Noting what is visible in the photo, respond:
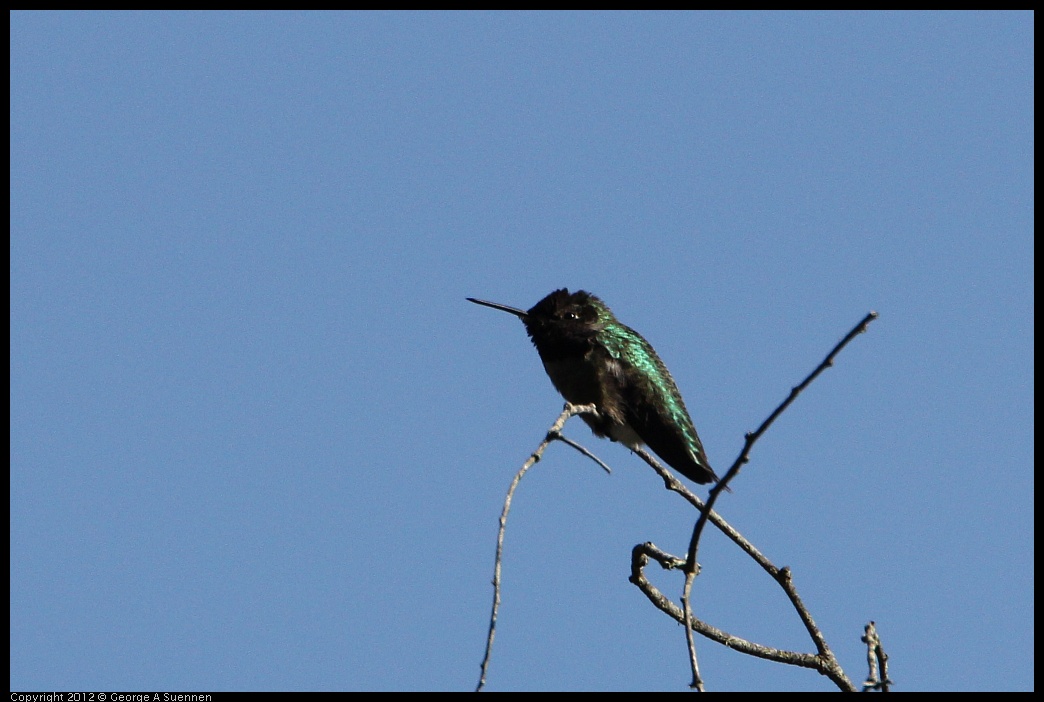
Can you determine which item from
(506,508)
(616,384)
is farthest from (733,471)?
(616,384)

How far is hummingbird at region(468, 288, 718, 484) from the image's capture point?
7074 mm

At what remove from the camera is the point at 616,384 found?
7.08 meters

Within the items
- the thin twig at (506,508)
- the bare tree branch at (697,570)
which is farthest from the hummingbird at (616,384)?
the thin twig at (506,508)

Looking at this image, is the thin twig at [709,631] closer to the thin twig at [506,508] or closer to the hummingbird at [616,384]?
the thin twig at [506,508]

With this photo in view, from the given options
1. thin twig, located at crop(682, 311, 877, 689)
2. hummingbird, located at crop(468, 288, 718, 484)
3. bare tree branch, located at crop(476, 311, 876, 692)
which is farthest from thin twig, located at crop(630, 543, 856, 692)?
hummingbird, located at crop(468, 288, 718, 484)

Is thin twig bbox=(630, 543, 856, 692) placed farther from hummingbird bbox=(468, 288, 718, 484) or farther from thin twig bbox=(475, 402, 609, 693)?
hummingbird bbox=(468, 288, 718, 484)

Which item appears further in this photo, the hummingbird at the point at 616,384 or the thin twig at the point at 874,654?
the hummingbird at the point at 616,384

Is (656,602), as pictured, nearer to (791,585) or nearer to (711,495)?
(791,585)

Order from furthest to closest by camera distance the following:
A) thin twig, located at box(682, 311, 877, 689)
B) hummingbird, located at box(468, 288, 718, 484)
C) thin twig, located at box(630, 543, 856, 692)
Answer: hummingbird, located at box(468, 288, 718, 484) → thin twig, located at box(630, 543, 856, 692) → thin twig, located at box(682, 311, 877, 689)

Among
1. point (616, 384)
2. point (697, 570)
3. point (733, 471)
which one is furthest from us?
point (616, 384)

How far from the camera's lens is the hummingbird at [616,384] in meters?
7.07

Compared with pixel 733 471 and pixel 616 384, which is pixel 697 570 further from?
pixel 616 384
